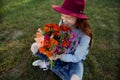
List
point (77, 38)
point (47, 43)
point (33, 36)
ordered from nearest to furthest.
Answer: point (47, 43)
point (77, 38)
point (33, 36)

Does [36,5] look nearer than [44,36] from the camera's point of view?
No

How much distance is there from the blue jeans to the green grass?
221 mm

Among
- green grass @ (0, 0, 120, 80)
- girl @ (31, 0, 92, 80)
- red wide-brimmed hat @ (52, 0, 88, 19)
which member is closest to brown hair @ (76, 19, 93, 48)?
girl @ (31, 0, 92, 80)

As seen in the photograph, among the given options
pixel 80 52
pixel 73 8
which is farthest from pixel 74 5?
pixel 80 52

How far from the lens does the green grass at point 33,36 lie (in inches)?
133

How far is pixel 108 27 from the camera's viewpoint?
4832mm

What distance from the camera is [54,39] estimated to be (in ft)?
8.62

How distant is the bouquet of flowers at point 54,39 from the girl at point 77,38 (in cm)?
12

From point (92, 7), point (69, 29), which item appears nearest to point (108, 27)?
Answer: point (92, 7)

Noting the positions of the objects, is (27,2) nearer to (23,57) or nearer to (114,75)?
(23,57)

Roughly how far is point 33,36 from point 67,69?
4.42 feet

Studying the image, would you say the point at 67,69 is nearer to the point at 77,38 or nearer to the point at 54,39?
the point at 77,38

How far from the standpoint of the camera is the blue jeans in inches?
116

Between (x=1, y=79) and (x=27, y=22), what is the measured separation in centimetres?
172
